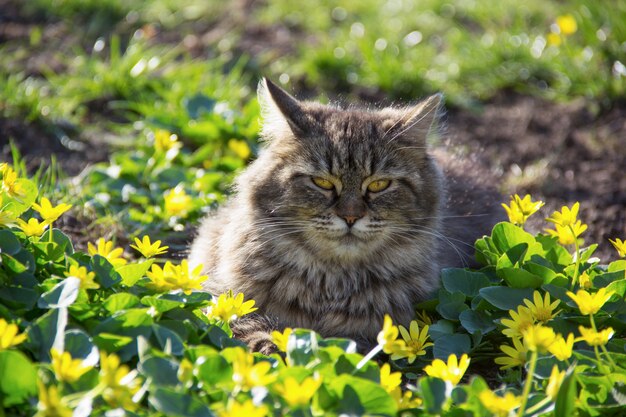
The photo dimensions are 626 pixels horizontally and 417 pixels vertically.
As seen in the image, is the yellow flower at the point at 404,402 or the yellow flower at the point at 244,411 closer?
the yellow flower at the point at 244,411

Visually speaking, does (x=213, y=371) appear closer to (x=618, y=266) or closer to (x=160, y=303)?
(x=160, y=303)

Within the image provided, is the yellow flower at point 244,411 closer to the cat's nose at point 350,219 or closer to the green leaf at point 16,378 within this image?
the green leaf at point 16,378

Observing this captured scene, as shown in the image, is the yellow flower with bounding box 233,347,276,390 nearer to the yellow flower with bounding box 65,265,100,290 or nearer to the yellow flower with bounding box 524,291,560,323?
the yellow flower with bounding box 65,265,100,290

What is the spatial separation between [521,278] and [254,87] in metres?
3.19

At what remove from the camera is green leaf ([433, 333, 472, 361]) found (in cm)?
285

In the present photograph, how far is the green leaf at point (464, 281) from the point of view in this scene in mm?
3121

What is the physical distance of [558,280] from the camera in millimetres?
2963

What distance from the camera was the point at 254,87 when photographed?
571cm

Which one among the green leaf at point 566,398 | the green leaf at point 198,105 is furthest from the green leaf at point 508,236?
the green leaf at point 198,105

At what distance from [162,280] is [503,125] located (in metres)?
3.42

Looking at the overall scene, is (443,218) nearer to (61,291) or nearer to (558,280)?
(558,280)

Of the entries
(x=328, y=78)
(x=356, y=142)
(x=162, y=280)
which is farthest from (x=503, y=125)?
(x=162, y=280)

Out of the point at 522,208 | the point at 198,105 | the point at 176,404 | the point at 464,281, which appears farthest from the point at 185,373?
the point at 198,105

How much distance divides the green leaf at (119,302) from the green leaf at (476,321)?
1226 millimetres
